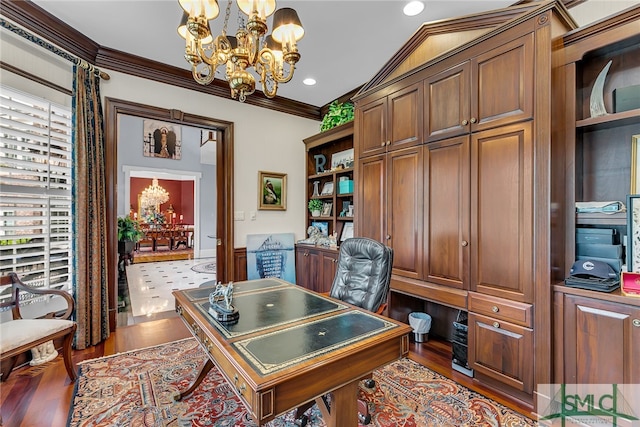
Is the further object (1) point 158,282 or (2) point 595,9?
(1) point 158,282

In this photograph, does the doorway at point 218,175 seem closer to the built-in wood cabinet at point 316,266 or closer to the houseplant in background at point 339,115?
the built-in wood cabinet at point 316,266

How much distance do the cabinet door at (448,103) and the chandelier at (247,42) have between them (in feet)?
4.08

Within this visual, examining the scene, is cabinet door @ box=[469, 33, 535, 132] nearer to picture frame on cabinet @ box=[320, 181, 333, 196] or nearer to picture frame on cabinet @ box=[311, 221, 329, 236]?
picture frame on cabinet @ box=[320, 181, 333, 196]

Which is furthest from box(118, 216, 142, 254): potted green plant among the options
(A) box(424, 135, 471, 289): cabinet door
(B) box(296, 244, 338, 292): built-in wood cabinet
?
(A) box(424, 135, 471, 289): cabinet door

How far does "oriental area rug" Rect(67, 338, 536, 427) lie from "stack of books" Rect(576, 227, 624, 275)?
112 cm

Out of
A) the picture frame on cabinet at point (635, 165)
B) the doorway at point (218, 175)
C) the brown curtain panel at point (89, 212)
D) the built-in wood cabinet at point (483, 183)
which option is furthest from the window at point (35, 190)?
the picture frame on cabinet at point (635, 165)

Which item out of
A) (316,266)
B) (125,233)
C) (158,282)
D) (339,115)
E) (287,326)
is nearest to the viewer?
(287,326)

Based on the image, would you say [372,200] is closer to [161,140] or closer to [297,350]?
[297,350]

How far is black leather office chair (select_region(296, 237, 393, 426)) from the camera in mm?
2008

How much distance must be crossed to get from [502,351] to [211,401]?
6.70 feet

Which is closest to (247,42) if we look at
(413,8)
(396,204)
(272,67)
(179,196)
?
(272,67)

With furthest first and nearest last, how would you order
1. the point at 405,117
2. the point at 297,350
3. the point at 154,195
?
1. the point at 154,195
2. the point at 405,117
3. the point at 297,350

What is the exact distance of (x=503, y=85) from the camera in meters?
2.06

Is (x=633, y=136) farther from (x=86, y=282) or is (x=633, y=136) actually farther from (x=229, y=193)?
(x=86, y=282)
